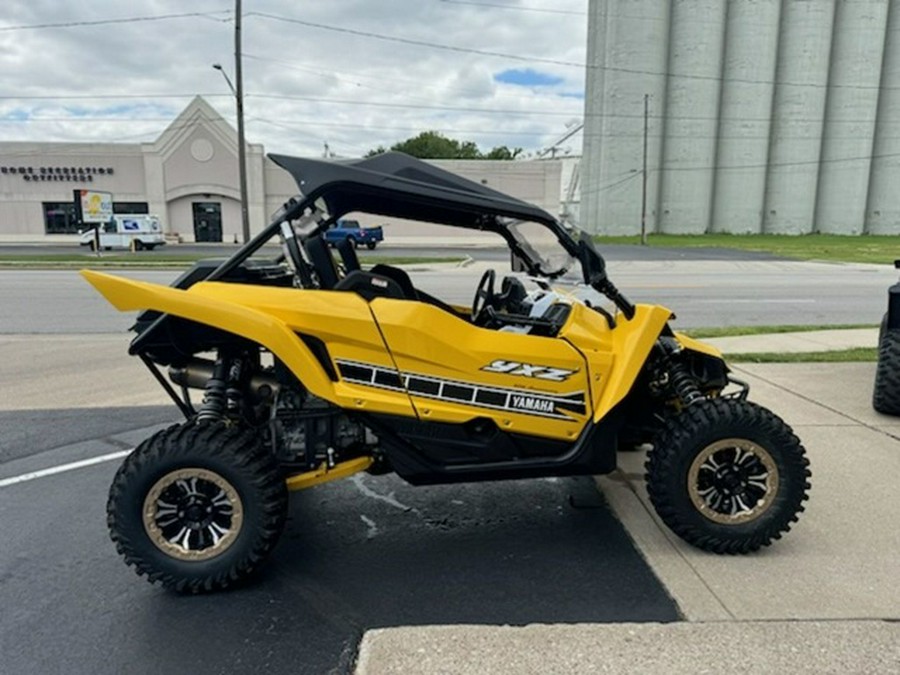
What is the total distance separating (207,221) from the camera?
45062mm

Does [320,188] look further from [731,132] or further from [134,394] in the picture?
[731,132]

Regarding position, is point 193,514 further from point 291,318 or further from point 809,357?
point 809,357

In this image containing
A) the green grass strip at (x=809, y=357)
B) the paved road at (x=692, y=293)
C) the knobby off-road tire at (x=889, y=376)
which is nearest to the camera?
the knobby off-road tire at (x=889, y=376)

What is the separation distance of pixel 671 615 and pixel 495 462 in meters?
0.97

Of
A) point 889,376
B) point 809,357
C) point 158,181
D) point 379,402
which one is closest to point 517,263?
point 379,402

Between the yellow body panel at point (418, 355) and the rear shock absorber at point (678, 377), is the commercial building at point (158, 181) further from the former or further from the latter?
the yellow body panel at point (418, 355)

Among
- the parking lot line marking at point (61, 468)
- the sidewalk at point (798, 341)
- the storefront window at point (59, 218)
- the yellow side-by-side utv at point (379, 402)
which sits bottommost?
the parking lot line marking at point (61, 468)

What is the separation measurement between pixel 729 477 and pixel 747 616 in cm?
71

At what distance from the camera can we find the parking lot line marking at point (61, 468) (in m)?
4.32

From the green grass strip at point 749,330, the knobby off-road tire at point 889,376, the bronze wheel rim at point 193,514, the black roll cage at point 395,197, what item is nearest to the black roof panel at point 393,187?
the black roll cage at point 395,197

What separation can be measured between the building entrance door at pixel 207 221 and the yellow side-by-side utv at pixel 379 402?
4463 centimetres

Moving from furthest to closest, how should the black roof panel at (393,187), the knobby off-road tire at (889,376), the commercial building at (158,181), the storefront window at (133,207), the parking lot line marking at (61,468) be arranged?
the storefront window at (133,207) → the commercial building at (158,181) → the knobby off-road tire at (889,376) → the parking lot line marking at (61,468) → the black roof panel at (393,187)

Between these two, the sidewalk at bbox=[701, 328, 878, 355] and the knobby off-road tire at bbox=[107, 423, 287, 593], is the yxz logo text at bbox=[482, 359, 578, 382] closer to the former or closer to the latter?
the knobby off-road tire at bbox=[107, 423, 287, 593]

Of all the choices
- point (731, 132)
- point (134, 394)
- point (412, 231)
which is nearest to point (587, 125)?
point (731, 132)
